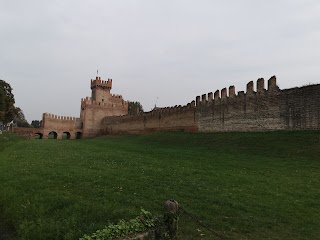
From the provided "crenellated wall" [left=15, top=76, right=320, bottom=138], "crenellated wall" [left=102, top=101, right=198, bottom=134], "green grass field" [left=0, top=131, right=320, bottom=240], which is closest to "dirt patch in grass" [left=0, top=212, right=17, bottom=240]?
"green grass field" [left=0, top=131, right=320, bottom=240]

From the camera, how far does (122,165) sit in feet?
42.3

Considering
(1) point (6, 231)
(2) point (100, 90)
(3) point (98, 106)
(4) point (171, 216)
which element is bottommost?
(1) point (6, 231)

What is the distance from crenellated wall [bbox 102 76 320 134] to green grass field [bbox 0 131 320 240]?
529cm

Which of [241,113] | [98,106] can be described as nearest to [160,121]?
[241,113]

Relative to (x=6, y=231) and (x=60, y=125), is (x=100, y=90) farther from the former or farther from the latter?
(x=6, y=231)

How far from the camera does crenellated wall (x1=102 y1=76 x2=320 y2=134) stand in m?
18.8

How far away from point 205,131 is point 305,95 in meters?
10.3

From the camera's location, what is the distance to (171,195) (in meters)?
8.19

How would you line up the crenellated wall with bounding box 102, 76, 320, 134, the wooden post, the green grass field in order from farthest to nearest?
the crenellated wall with bounding box 102, 76, 320, 134 → the green grass field → the wooden post

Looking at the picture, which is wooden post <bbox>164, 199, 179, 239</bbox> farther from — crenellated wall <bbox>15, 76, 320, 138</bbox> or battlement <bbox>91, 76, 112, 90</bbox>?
battlement <bbox>91, 76, 112, 90</bbox>

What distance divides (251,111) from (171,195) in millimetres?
16093

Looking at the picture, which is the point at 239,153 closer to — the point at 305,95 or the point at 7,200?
the point at 305,95

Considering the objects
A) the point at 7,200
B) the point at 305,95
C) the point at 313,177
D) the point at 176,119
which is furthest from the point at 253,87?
the point at 7,200

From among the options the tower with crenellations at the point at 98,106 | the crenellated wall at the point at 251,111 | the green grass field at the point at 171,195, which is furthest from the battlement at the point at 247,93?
the tower with crenellations at the point at 98,106
